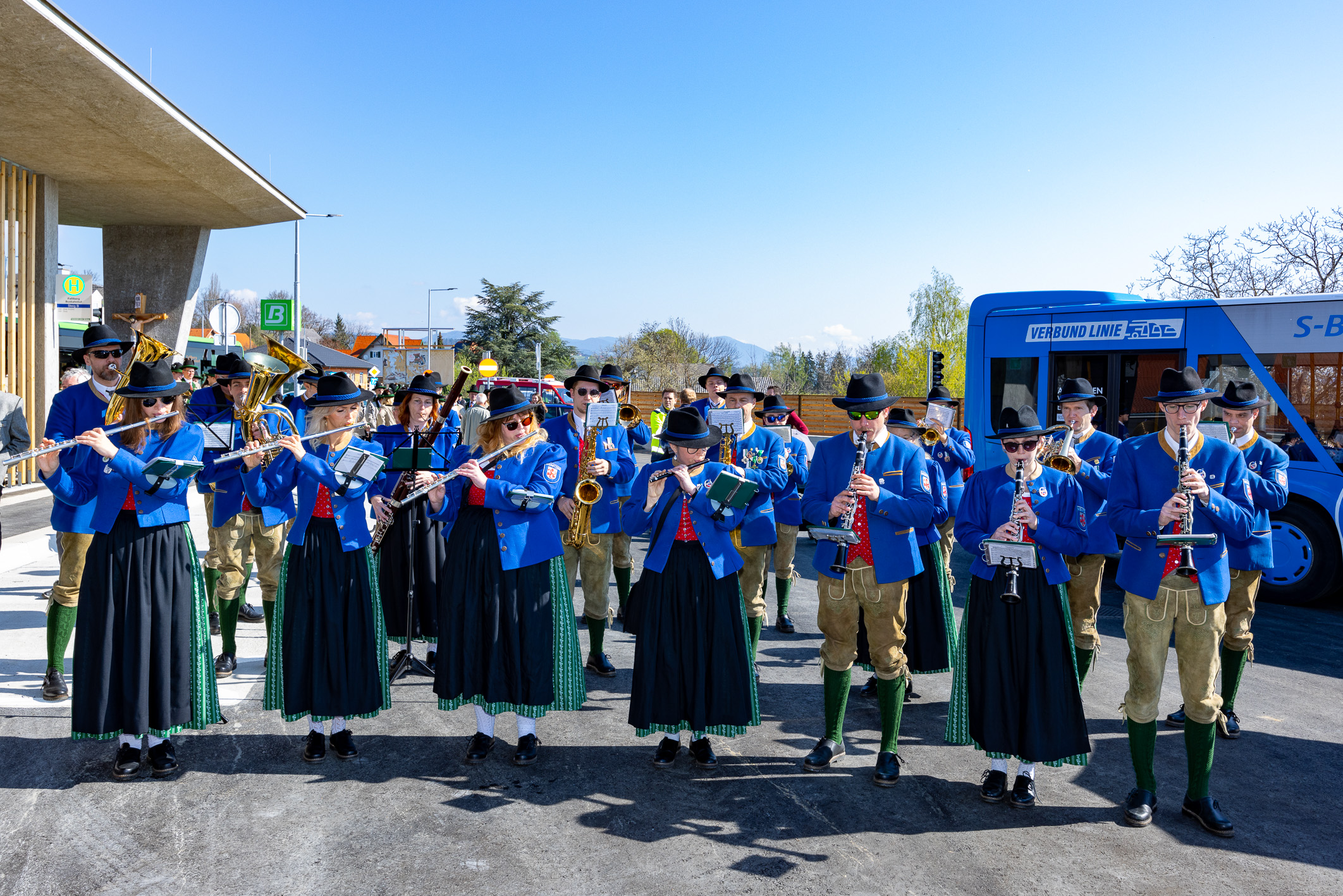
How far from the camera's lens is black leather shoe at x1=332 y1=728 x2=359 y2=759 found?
15.4 feet

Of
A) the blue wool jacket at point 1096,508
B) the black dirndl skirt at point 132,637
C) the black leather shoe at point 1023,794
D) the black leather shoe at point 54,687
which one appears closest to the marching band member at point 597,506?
the black dirndl skirt at point 132,637

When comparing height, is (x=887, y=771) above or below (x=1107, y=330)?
below

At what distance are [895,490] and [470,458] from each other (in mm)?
2240

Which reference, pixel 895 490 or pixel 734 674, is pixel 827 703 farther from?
pixel 895 490

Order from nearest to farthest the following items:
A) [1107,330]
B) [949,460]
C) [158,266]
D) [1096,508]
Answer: [1096,508] < [949,460] < [1107,330] < [158,266]

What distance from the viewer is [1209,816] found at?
399cm

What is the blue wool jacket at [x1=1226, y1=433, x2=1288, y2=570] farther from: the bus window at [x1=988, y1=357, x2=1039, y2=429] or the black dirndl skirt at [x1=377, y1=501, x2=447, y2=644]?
the bus window at [x1=988, y1=357, x2=1039, y2=429]

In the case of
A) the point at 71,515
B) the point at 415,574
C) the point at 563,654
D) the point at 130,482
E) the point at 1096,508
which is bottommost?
the point at 563,654

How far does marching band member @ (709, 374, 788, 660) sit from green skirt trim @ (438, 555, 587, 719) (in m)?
1.11

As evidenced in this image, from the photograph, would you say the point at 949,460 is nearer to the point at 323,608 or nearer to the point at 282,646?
the point at 323,608

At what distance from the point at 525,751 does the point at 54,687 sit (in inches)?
120

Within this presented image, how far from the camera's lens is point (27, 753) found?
15.1 feet

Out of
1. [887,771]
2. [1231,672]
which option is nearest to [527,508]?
Answer: [887,771]

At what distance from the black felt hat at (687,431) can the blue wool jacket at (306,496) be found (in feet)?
4.96
